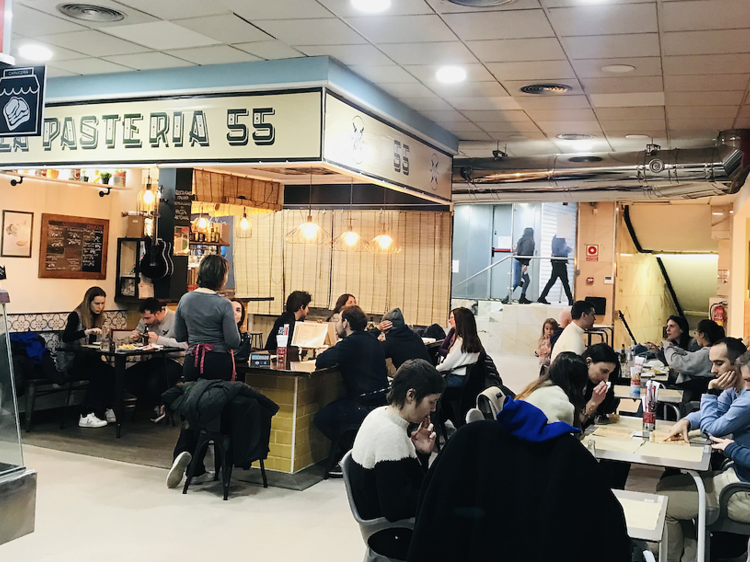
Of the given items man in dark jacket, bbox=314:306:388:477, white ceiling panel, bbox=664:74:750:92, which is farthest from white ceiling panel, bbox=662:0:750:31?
man in dark jacket, bbox=314:306:388:477

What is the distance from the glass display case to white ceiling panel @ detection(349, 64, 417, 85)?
10.7ft

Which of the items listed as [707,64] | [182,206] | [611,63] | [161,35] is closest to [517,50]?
[611,63]

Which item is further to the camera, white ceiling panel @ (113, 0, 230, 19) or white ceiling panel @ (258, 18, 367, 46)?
white ceiling panel @ (258, 18, 367, 46)

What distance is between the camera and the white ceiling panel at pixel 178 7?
4379 mm

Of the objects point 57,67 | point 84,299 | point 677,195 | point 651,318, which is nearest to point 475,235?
point 651,318

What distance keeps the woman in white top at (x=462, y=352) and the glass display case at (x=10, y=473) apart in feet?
14.0

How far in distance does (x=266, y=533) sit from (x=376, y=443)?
82.4 inches

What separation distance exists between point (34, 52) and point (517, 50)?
3.52 m

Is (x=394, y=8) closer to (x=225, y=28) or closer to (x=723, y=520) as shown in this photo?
(x=225, y=28)

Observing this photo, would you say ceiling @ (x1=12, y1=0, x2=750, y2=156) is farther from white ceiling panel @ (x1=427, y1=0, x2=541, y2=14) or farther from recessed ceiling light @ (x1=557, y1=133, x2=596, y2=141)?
recessed ceiling light @ (x1=557, y1=133, x2=596, y2=141)

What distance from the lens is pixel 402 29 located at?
4719 millimetres

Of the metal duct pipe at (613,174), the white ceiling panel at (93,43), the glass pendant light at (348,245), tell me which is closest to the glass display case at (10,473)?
the white ceiling panel at (93,43)

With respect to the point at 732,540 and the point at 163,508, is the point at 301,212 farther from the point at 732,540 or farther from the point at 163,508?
the point at 732,540

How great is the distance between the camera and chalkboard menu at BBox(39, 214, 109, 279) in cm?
802
